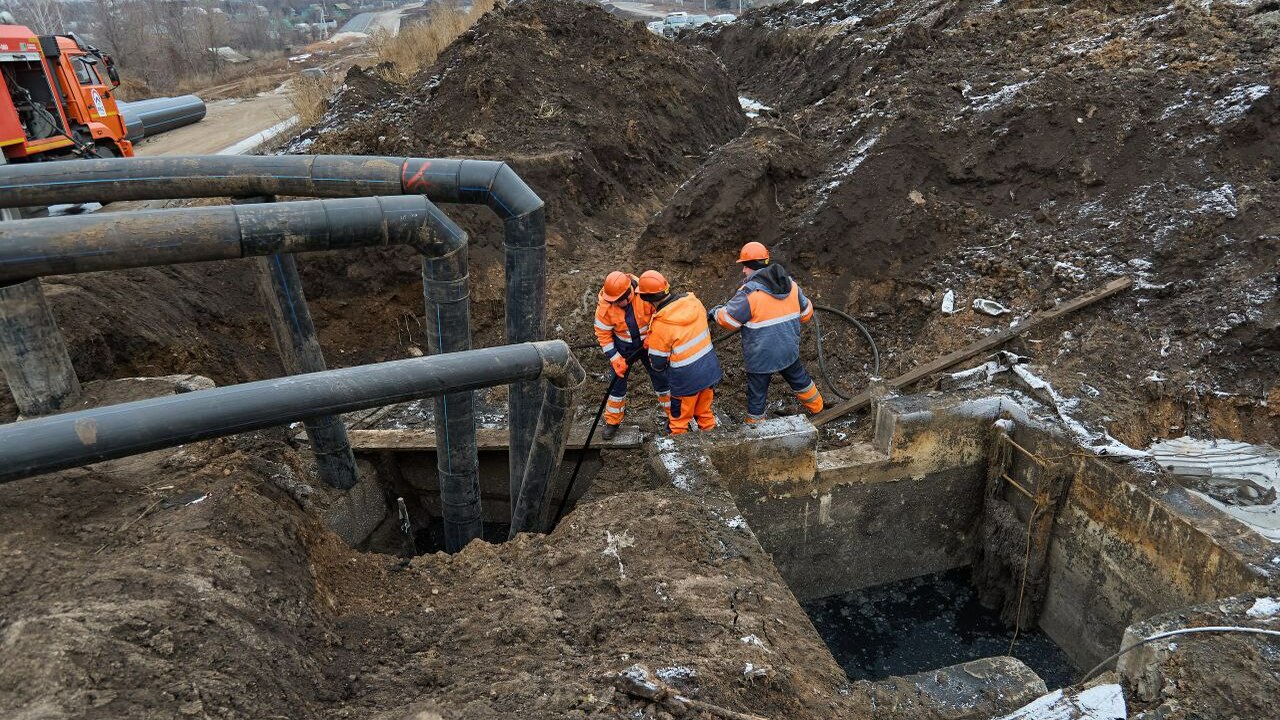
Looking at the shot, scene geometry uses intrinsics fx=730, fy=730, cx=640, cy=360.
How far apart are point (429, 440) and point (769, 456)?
9.64 feet

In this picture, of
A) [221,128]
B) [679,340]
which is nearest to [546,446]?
[679,340]

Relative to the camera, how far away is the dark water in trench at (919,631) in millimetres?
5539

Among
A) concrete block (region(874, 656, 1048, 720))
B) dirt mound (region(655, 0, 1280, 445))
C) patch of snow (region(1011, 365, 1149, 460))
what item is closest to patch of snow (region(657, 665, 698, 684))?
concrete block (region(874, 656, 1048, 720))

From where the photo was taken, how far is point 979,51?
10.5 meters

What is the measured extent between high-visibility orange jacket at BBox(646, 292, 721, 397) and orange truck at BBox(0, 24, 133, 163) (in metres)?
8.70

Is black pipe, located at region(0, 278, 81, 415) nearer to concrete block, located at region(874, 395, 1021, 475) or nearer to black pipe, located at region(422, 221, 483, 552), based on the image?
black pipe, located at region(422, 221, 483, 552)

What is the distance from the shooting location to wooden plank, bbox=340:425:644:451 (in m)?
6.20

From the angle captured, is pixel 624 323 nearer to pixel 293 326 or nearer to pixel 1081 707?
pixel 293 326

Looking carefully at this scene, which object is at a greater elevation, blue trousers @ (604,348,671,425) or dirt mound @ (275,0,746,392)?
dirt mound @ (275,0,746,392)

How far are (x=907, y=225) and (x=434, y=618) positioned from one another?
6.62 meters

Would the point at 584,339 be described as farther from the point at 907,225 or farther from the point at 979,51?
the point at 979,51

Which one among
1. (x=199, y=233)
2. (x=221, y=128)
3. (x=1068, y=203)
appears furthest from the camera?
(x=221, y=128)

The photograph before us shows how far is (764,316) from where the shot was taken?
584 centimetres

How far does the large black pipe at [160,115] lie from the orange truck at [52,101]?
551cm
